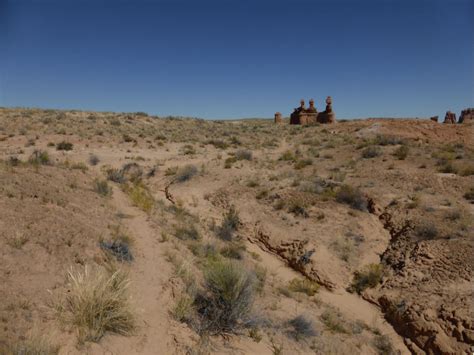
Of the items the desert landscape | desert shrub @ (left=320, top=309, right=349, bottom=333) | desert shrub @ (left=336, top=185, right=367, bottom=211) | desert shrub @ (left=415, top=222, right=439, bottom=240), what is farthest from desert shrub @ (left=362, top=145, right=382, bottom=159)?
desert shrub @ (left=320, top=309, right=349, bottom=333)

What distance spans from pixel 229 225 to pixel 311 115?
3243 centimetres

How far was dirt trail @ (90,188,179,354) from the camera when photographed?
3979 millimetres

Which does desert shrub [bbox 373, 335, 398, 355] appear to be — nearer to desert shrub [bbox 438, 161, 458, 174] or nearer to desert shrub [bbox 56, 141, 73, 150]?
desert shrub [bbox 438, 161, 458, 174]

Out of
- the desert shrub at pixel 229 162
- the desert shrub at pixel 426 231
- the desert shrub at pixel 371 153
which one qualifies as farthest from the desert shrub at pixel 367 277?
the desert shrub at pixel 371 153

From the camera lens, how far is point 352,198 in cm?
1039

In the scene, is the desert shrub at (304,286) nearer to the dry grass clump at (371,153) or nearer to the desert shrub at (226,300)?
the desert shrub at (226,300)

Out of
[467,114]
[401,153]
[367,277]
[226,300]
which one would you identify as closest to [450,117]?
[467,114]

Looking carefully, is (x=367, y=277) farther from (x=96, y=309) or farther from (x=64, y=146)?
(x=64, y=146)

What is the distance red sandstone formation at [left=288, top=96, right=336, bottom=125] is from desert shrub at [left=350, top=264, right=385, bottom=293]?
3017cm

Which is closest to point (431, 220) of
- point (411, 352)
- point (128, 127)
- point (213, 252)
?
point (411, 352)

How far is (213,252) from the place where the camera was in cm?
731

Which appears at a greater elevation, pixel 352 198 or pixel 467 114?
pixel 467 114

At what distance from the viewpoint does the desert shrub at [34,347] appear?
3104 millimetres

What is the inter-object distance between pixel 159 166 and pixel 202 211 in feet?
18.9
